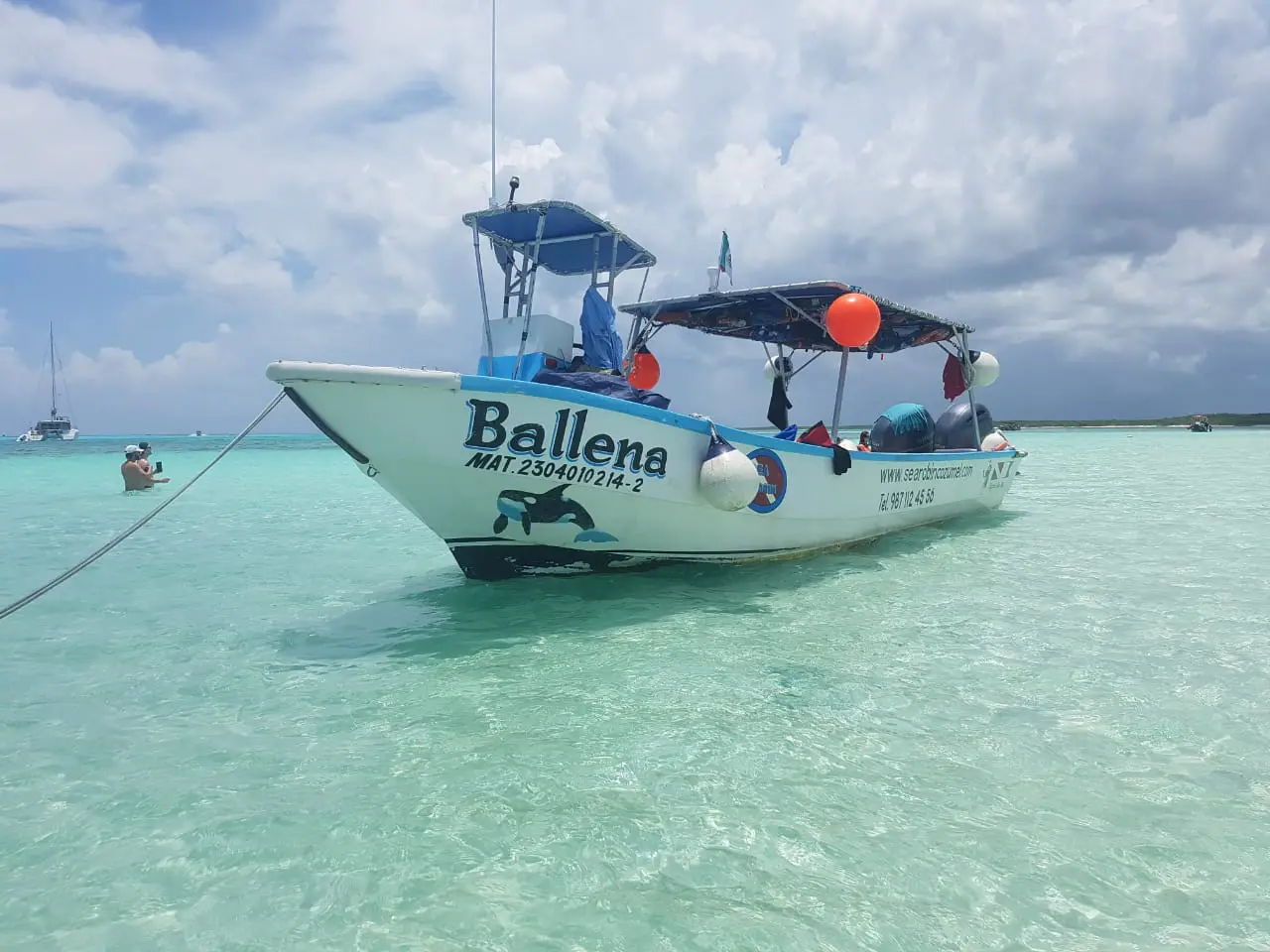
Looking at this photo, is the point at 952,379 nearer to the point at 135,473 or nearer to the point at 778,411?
the point at 778,411

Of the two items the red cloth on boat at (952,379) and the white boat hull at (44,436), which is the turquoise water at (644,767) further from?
the white boat hull at (44,436)

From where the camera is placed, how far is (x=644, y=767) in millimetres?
3281

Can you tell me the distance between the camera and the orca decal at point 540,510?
5.79 m

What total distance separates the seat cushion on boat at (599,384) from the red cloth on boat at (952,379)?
7287 mm

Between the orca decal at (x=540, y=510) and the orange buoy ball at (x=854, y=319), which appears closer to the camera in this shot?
the orca decal at (x=540, y=510)

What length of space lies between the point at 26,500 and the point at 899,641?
64.2ft

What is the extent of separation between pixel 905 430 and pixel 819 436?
263 cm

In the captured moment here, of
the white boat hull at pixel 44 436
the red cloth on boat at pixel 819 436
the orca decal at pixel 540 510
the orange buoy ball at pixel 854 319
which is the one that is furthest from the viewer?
the white boat hull at pixel 44 436

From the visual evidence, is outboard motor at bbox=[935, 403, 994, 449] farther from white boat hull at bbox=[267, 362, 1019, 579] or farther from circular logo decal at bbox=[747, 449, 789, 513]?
circular logo decal at bbox=[747, 449, 789, 513]

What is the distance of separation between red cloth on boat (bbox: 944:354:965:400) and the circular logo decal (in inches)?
239

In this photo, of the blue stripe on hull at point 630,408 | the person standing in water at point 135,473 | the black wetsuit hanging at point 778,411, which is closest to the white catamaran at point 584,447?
the blue stripe on hull at point 630,408

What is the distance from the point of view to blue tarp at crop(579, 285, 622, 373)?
6.95 m

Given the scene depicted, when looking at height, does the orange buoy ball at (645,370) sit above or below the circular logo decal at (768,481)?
above

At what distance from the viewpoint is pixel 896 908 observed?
233 centimetres
